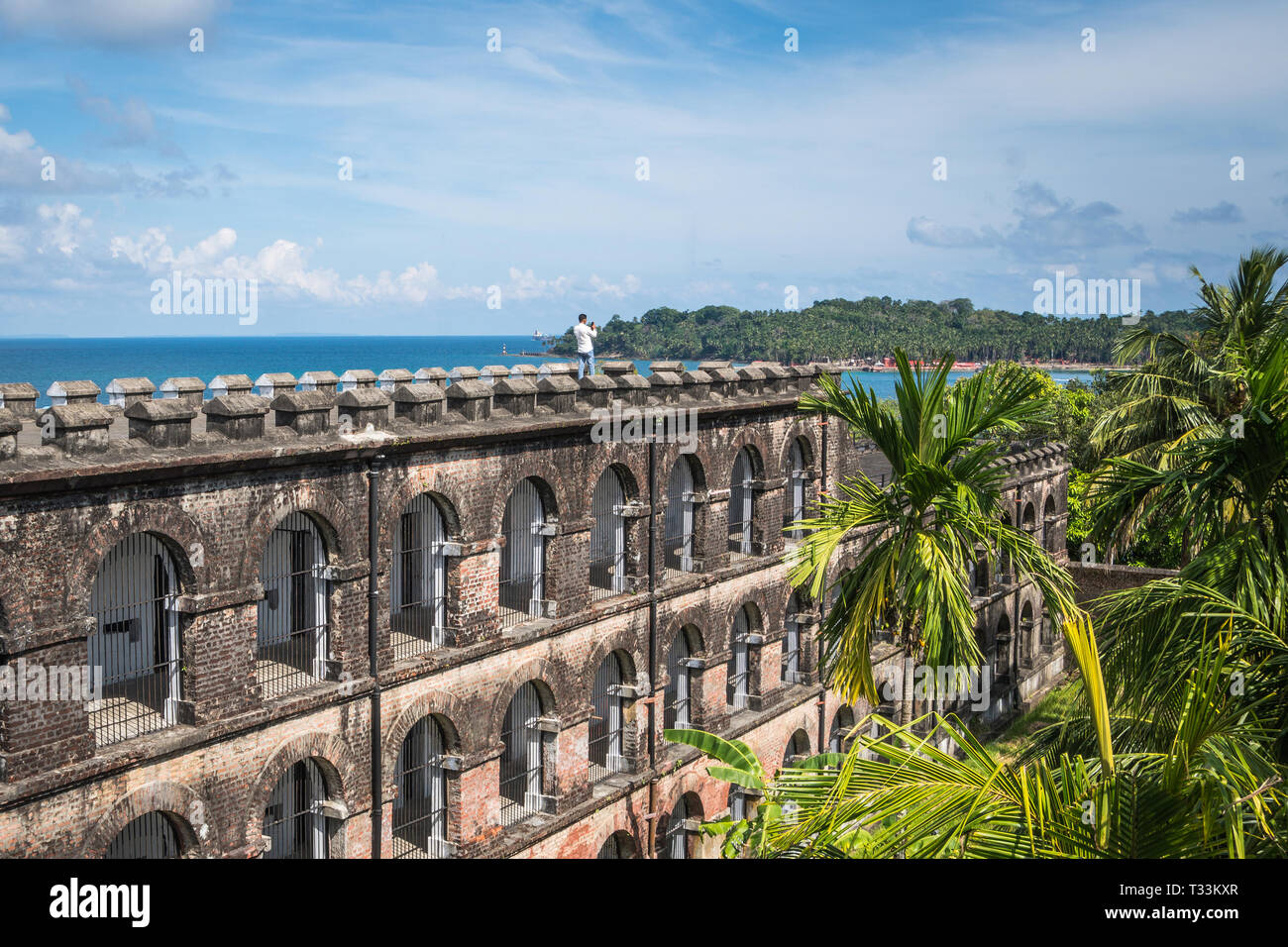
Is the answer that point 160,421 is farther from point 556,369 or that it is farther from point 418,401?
point 556,369

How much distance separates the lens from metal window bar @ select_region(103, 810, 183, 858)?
18062 millimetres

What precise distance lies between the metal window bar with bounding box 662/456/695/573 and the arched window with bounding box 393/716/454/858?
318 inches

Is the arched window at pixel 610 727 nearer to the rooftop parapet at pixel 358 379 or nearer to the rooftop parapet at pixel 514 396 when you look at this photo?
the rooftop parapet at pixel 514 396

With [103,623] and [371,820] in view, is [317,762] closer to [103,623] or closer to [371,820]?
[371,820]

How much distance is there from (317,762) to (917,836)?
14.5 m

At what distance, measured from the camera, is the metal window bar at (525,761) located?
25031 millimetres

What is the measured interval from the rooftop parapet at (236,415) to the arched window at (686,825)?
1575cm

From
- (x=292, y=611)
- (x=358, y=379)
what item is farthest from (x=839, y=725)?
(x=358, y=379)

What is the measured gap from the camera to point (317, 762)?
65.9ft

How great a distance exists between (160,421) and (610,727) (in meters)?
14.1

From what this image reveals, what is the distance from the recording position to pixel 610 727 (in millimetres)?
27609

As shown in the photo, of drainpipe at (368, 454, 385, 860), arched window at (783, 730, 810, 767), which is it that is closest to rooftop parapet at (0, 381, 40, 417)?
drainpipe at (368, 454, 385, 860)

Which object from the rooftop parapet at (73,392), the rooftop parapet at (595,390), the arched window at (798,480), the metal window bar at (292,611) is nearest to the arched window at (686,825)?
the arched window at (798,480)

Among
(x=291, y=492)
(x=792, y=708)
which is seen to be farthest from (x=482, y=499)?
(x=792, y=708)
